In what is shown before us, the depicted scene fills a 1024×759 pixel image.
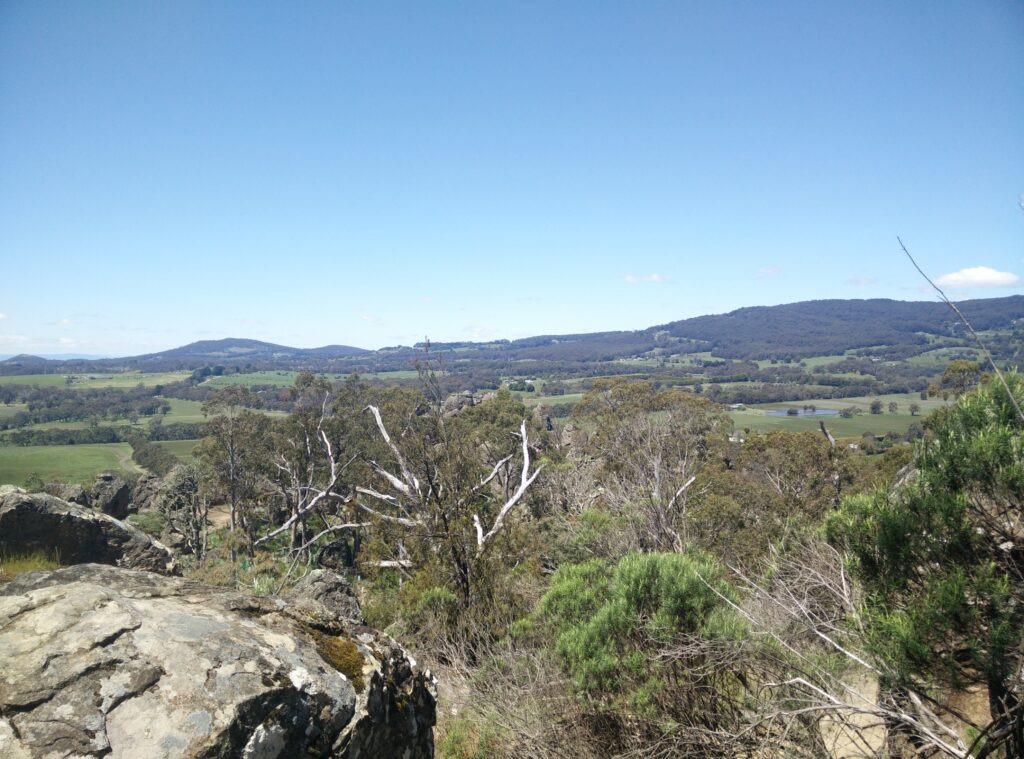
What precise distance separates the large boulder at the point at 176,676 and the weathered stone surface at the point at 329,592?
615 centimetres

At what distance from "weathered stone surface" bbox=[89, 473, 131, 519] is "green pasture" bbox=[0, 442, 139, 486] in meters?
7.45

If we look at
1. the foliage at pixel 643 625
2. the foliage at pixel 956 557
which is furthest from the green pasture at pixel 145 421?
the foliage at pixel 956 557

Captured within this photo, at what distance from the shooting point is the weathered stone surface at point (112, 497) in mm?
25734

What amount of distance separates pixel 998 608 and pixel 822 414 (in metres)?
74.5

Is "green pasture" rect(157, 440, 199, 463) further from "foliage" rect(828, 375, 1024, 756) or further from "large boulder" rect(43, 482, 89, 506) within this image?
"foliage" rect(828, 375, 1024, 756)

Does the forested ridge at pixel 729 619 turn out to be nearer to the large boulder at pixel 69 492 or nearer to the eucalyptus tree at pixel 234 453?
the eucalyptus tree at pixel 234 453

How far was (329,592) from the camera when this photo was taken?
9.40 metres

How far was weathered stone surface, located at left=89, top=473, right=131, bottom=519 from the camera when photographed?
2573 centimetres

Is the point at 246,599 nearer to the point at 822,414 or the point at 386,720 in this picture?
the point at 386,720

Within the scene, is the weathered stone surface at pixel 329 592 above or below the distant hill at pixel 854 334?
below

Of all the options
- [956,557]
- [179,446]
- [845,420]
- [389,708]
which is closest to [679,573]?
[956,557]

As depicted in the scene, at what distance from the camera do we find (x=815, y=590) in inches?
268

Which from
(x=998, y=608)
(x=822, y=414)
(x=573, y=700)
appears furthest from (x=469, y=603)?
(x=822, y=414)

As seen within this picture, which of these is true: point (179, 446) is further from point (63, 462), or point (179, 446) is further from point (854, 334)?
point (854, 334)
